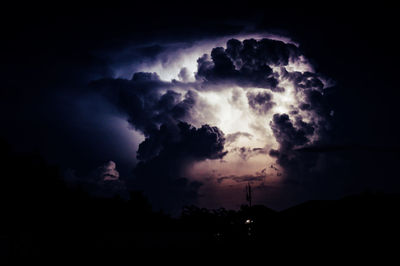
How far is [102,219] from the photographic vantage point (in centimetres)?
3097

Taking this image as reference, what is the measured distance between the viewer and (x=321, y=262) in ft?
60.0

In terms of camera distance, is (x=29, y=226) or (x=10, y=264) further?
(x=29, y=226)

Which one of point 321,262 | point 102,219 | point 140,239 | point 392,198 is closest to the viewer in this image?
point 392,198

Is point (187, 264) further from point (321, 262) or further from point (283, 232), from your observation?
point (321, 262)

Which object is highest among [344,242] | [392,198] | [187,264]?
[392,198]

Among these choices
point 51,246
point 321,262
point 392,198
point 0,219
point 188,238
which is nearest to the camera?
point 392,198

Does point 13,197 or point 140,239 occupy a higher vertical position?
point 13,197

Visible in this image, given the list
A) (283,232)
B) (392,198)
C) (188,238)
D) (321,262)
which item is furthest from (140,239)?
(392,198)

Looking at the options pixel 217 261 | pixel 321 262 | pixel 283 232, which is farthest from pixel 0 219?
pixel 321 262

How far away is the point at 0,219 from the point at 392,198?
24551 millimetres

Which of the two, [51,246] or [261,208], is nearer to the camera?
[51,246]

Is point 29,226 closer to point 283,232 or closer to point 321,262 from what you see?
point 283,232

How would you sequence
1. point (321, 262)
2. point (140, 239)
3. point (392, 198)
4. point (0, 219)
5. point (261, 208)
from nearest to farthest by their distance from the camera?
point (392, 198), point (321, 262), point (0, 219), point (140, 239), point (261, 208)

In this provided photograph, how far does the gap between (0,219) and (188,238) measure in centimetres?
2214
